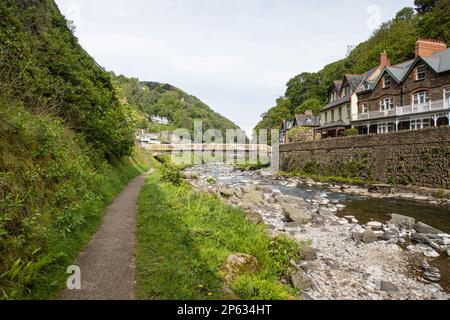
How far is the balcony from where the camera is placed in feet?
89.2

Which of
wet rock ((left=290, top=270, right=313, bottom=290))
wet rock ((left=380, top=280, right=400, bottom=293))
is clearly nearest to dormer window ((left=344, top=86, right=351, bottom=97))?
wet rock ((left=380, top=280, right=400, bottom=293))

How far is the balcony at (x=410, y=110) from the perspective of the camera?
89.2ft

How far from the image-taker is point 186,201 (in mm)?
11375

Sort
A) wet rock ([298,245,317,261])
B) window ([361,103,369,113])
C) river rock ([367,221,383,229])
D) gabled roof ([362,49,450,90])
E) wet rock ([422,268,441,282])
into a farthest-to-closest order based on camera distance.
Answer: window ([361,103,369,113]), gabled roof ([362,49,450,90]), river rock ([367,221,383,229]), wet rock ([298,245,317,261]), wet rock ([422,268,441,282])

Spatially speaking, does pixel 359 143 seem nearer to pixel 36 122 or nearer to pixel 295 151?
pixel 295 151

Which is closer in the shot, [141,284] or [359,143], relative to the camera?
[141,284]

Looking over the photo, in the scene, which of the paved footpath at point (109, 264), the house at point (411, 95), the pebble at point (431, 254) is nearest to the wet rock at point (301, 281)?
the paved footpath at point (109, 264)

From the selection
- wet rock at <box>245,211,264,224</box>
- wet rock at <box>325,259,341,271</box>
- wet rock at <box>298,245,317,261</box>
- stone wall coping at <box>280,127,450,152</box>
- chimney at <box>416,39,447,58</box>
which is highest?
chimney at <box>416,39,447,58</box>

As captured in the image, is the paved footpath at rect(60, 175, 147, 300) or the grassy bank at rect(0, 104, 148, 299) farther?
the paved footpath at rect(60, 175, 147, 300)

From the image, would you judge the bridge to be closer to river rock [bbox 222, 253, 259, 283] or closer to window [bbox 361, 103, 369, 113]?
window [bbox 361, 103, 369, 113]

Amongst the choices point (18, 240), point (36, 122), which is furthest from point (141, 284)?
point (36, 122)

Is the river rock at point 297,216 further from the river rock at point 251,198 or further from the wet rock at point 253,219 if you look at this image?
the river rock at point 251,198

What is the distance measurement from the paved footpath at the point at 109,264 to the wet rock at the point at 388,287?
20.6 ft
